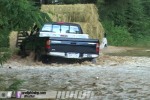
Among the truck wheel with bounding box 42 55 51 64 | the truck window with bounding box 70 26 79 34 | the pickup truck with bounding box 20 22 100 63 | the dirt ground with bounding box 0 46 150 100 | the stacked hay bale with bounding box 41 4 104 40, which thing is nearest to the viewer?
the dirt ground with bounding box 0 46 150 100

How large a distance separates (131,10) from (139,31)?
2.02 meters

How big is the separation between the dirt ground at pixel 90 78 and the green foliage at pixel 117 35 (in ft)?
63.9

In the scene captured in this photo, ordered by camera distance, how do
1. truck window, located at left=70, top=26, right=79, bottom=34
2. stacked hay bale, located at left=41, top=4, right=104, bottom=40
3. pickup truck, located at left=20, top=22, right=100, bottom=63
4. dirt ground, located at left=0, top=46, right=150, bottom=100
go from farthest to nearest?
stacked hay bale, located at left=41, top=4, right=104, bottom=40
truck window, located at left=70, top=26, right=79, bottom=34
pickup truck, located at left=20, top=22, right=100, bottom=63
dirt ground, located at left=0, top=46, right=150, bottom=100

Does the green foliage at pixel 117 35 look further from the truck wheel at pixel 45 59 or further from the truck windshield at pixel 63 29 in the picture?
the truck wheel at pixel 45 59

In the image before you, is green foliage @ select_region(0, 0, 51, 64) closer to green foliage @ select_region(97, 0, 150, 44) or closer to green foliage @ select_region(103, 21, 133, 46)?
green foliage @ select_region(103, 21, 133, 46)

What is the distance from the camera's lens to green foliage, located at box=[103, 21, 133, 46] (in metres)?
37.2

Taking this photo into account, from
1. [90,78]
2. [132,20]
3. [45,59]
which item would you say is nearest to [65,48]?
[45,59]

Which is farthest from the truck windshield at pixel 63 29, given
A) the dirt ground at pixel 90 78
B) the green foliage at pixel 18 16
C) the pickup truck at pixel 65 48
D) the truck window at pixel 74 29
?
the green foliage at pixel 18 16

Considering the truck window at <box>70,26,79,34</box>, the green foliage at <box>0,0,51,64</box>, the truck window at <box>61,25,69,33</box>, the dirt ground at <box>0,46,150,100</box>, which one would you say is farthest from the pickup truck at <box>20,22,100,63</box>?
the green foliage at <box>0,0,51,64</box>

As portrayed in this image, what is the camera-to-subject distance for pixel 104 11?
36031 mm

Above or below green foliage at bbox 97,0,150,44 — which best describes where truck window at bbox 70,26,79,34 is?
above

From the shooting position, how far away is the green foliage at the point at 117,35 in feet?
122

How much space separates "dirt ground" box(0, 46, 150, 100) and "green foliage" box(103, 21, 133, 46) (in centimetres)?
1948

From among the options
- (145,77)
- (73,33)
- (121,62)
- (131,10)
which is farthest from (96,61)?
(131,10)
